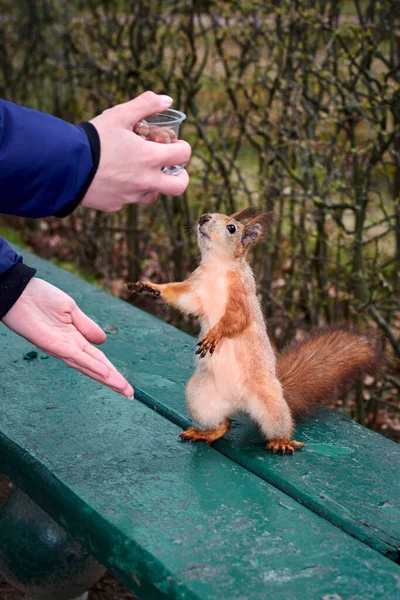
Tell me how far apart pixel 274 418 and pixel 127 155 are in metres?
0.64

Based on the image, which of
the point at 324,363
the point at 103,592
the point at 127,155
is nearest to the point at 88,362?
the point at 127,155

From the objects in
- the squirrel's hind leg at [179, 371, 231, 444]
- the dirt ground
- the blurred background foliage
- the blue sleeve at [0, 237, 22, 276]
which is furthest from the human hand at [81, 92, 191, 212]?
the dirt ground

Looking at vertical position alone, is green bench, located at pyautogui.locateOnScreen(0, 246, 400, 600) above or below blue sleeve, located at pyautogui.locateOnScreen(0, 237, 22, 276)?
below

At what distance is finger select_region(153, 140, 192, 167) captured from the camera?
1.62 metres

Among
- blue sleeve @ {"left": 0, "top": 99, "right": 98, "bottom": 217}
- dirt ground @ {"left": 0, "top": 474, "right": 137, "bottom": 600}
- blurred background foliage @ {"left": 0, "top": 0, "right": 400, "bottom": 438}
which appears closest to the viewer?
blue sleeve @ {"left": 0, "top": 99, "right": 98, "bottom": 217}

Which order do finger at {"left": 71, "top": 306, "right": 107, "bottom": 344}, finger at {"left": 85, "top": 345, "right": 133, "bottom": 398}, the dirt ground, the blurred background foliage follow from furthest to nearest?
the blurred background foliage, the dirt ground, finger at {"left": 71, "top": 306, "right": 107, "bottom": 344}, finger at {"left": 85, "top": 345, "right": 133, "bottom": 398}

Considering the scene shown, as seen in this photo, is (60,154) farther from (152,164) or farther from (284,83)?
(284,83)

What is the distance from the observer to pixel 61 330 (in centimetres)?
178

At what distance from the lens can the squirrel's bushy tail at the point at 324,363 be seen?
2109mm

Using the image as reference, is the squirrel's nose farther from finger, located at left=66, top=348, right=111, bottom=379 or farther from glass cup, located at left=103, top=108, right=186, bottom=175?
finger, located at left=66, top=348, right=111, bottom=379

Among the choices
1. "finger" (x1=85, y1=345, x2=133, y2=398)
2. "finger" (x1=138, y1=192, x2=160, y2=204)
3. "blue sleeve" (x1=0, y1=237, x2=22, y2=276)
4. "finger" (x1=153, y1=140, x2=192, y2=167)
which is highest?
"finger" (x1=153, y1=140, x2=192, y2=167)

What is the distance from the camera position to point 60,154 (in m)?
1.57

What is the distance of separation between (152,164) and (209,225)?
0.44m

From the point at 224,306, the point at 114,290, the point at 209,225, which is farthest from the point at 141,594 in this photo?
the point at 114,290
